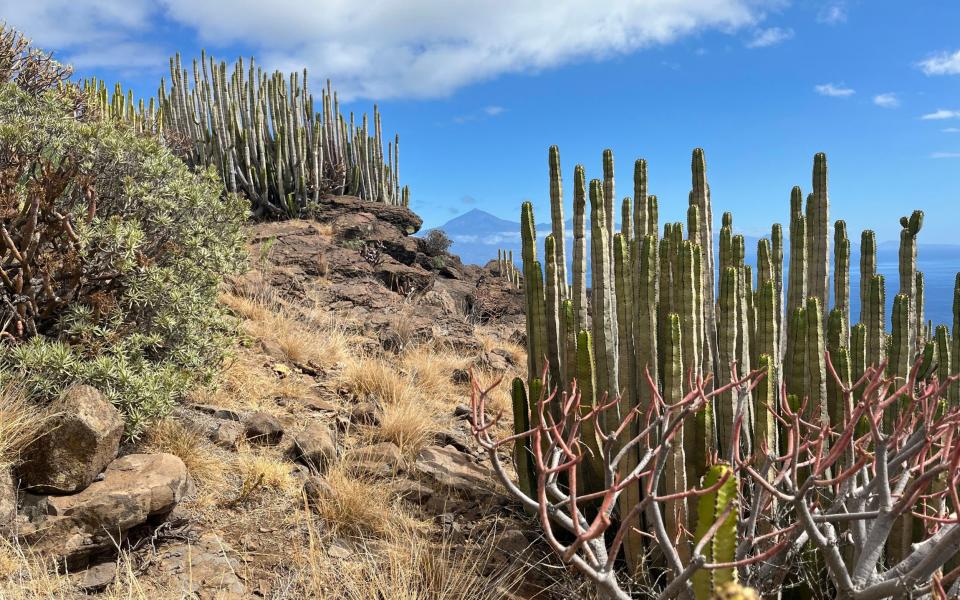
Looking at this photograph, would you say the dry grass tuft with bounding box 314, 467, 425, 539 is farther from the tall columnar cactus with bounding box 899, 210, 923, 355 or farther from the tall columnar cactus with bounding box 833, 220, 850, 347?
the tall columnar cactus with bounding box 899, 210, 923, 355

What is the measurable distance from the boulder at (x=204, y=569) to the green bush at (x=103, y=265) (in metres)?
0.83

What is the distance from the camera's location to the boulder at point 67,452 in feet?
10.9

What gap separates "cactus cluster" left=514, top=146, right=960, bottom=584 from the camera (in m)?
3.58

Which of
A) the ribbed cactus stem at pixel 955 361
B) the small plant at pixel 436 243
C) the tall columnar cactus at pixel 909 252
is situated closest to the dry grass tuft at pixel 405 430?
the ribbed cactus stem at pixel 955 361

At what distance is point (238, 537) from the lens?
12.2ft

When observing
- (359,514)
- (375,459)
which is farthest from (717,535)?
(375,459)

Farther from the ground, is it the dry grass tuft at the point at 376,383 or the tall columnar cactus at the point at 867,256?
the tall columnar cactus at the point at 867,256

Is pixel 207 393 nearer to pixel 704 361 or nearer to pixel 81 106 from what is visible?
pixel 704 361

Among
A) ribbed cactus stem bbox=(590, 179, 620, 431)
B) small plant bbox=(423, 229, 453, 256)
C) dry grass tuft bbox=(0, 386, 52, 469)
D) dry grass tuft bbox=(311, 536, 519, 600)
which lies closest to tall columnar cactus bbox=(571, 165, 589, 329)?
ribbed cactus stem bbox=(590, 179, 620, 431)

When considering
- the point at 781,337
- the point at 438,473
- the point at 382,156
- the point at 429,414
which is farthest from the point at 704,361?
the point at 382,156

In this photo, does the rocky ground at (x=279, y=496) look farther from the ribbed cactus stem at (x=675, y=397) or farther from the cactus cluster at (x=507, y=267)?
the cactus cluster at (x=507, y=267)

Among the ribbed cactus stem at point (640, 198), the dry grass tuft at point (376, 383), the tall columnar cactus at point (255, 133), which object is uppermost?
the tall columnar cactus at point (255, 133)

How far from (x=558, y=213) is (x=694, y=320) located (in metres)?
1.45

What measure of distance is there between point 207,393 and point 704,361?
12.3ft
